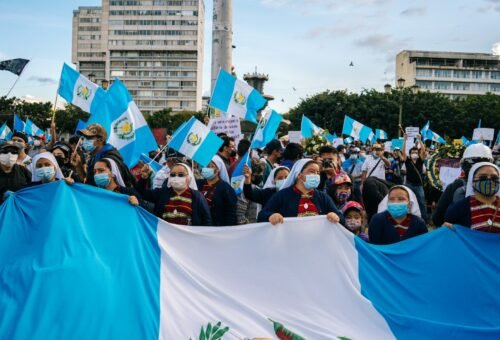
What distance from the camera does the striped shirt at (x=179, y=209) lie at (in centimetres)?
569

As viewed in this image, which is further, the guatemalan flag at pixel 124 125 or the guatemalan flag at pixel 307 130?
the guatemalan flag at pixel 307 130

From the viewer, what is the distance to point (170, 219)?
18.7 ft

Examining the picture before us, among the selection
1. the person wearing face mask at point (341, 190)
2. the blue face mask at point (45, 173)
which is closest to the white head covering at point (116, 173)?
the blue face mask at point (45, 173)

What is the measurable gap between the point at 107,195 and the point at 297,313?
2090 millimetres

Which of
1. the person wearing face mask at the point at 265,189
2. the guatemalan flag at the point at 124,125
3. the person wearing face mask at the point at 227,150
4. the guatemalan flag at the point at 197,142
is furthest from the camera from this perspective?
the person wearing face mask at the point at 227,150

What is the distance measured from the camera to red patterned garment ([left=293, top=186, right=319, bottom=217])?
5539mm

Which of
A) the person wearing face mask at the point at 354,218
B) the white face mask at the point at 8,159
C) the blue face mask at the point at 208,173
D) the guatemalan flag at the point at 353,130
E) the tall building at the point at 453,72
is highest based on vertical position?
the tall building at the point at 453,72

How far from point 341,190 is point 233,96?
2.87 meters

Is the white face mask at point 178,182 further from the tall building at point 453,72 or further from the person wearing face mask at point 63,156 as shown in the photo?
the tall building at point 453,72

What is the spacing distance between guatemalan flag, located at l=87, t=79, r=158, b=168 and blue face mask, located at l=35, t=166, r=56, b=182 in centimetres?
229

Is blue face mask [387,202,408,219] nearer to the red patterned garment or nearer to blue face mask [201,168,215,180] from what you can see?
the red patterned garment

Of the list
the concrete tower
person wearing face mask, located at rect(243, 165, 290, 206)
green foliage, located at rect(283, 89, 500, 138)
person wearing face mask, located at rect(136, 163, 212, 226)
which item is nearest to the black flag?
the concrete tower

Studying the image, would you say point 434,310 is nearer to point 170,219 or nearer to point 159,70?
point 170,219

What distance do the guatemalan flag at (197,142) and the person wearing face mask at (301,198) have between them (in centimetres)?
146
